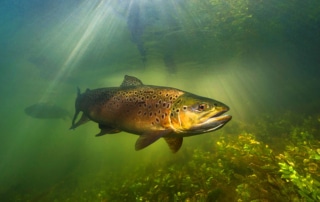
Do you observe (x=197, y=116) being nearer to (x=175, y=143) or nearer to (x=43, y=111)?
(x=175, y=143)

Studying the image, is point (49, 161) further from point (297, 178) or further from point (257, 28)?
point (297, 178)

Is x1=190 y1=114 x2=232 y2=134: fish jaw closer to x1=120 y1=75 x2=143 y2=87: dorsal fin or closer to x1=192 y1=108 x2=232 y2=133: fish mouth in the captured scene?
x1=192 y1=108 x2=232 y2=133: fish mouth

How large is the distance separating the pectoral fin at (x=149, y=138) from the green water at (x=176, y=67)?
1964 mm

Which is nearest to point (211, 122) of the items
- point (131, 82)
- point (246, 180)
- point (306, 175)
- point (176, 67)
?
point (306, 175)

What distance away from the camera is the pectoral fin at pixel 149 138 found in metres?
3.87

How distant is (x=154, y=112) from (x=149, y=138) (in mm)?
680

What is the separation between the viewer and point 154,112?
450 cm

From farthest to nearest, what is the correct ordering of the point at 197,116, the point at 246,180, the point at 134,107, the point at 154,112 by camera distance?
the point at 246,180
the point at 134,107
the point at 154,112
the point at 197,116

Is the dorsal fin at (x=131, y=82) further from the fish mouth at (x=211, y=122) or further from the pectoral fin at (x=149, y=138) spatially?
the fish mouth at (x=211, y=122)

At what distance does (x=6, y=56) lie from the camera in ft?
82.0

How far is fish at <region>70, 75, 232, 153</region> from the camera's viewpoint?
150 inches

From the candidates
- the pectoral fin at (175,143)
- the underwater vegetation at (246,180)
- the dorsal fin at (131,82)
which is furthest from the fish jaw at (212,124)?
the dorsal fin at (131,82)

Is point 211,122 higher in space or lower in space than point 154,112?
higher

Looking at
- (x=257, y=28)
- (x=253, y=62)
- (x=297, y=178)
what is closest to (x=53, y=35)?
(x=257, y=28)
